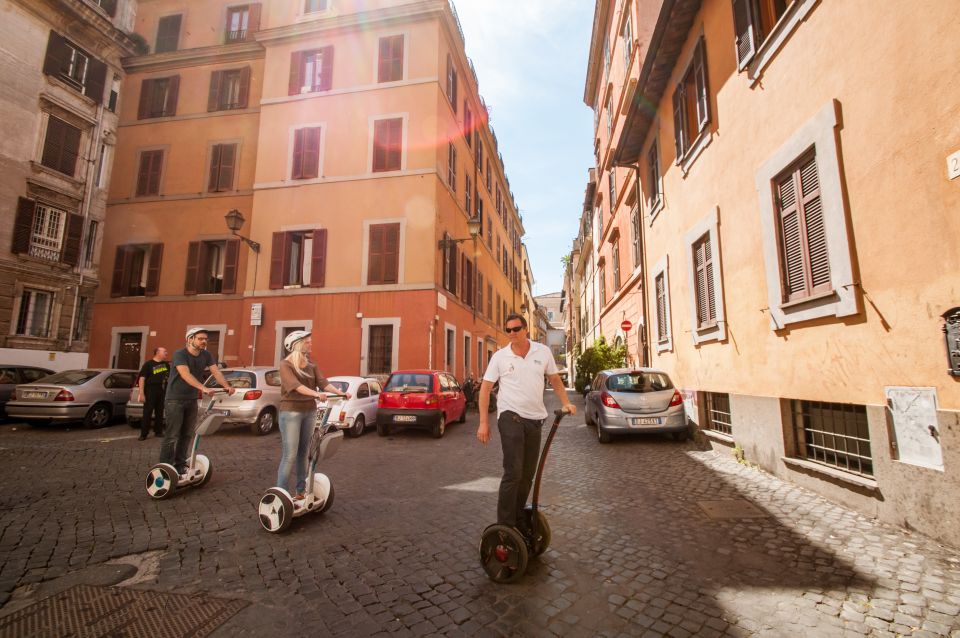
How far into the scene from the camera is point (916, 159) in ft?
12.8

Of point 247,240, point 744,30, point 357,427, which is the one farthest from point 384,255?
point 744,30

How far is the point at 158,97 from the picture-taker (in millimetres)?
20266

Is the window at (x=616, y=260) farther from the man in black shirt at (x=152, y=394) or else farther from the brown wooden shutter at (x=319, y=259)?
the man in black shirt at (x=152, y=394)

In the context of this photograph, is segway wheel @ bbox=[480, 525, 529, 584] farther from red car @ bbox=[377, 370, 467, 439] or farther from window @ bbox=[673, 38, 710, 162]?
window @ bbox=[673, 38, 710, 162]

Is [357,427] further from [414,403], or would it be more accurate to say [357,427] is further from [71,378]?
[71,378]

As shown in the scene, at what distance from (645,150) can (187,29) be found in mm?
21168

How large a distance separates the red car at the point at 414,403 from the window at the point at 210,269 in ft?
35.5

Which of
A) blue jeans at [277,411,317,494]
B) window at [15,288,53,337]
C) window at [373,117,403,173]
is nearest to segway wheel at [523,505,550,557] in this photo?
blue jeans at [277,411,317,494]

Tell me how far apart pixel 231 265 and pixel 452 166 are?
31.5 feet

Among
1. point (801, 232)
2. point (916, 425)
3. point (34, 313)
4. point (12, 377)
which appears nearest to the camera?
point (916, 425)

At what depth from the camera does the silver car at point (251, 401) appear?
32.5 ft

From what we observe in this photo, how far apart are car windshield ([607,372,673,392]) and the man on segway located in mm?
5779

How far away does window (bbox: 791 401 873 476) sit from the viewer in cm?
490

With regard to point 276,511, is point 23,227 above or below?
above
